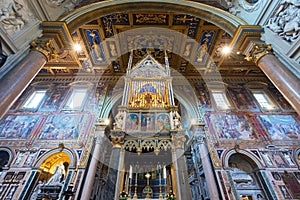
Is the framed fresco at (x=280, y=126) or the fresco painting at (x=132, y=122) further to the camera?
the framed fresco at (x=280, y=126)

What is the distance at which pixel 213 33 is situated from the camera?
27.9 feet

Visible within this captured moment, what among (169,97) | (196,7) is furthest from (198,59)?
(169,97)

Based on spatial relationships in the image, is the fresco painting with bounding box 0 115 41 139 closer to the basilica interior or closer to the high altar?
the basilica interior

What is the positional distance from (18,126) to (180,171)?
8854mm

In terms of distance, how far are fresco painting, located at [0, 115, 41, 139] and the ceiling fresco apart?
3764mm

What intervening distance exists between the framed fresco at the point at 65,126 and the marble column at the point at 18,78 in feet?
16.2

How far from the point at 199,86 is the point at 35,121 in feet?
34.6

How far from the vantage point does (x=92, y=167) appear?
7.07 m

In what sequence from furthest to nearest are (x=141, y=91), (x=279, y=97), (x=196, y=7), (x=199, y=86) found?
(x=199, y=86), (x=279, y=97), (x=141, y=91), (x=196, y=7)

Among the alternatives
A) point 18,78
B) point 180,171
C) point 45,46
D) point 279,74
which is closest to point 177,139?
point 180,171

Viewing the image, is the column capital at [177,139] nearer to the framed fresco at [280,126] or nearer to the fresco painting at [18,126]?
the framed fresco at [280,126]

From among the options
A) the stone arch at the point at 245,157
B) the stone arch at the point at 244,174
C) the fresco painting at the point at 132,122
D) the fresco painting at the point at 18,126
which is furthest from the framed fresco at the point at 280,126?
the fresco painting at the point at 18,126

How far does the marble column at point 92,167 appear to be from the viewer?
21.0ft

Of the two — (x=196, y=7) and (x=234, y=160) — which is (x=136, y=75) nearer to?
(x=196, y=7)
